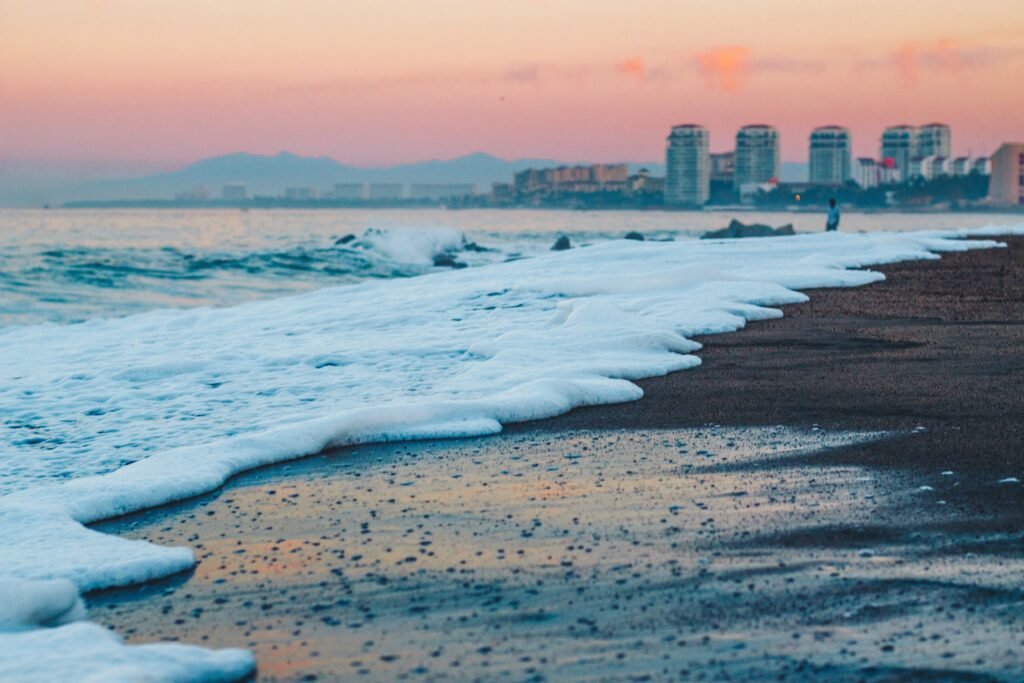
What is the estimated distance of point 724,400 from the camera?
17.4ft

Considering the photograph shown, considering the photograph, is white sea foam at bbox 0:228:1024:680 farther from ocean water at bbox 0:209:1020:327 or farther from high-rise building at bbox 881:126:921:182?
high-rise building at bbox 881:126:921:182

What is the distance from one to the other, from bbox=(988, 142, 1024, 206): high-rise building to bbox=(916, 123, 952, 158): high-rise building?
229 ft

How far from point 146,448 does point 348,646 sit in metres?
2.87

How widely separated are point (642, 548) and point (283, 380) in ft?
13.1

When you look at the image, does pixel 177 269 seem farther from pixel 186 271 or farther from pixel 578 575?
pixel 578 575

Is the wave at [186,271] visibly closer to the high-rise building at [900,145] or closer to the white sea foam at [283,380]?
the white sea foam at [283,380]

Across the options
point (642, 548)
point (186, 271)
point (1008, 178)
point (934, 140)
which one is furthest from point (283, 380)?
point (934, 140)

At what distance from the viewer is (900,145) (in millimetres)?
183750

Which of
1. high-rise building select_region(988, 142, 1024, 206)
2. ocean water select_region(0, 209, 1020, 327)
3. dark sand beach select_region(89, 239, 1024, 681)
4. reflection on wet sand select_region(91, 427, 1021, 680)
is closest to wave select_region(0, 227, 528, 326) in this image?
ocean water select_region(0, 209, 1020, 327)

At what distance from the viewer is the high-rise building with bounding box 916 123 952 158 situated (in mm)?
178625

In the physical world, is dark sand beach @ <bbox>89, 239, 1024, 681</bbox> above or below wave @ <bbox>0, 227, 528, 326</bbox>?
above

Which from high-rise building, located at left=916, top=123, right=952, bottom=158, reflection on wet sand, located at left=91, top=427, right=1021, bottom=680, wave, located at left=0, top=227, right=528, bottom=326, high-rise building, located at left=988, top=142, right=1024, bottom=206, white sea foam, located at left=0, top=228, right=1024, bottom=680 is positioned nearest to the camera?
reflection on wet sand, located at left=91, top=427, right=1021, bottom=680

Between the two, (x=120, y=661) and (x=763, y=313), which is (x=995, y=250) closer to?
(x=763, y=313)

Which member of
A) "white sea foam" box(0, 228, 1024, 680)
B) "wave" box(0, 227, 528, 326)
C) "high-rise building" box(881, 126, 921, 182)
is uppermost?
"high-rise building" box(881, 126, 921, 182)
